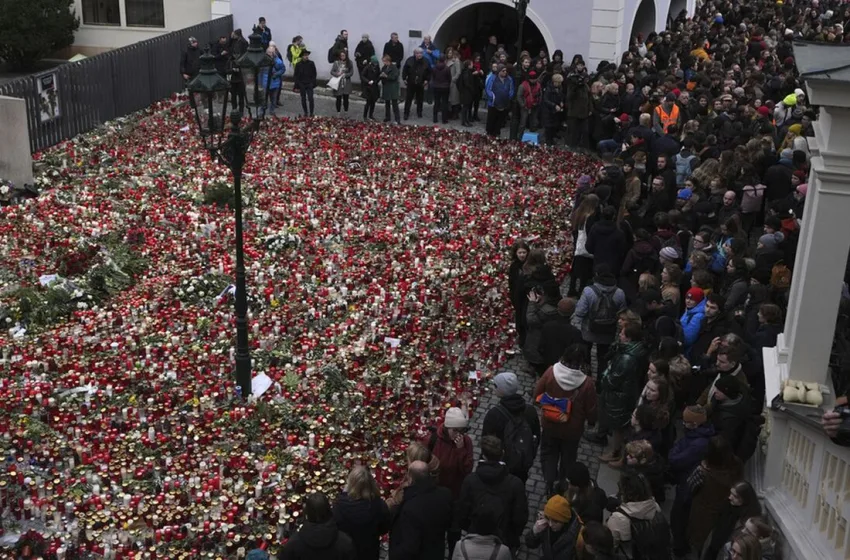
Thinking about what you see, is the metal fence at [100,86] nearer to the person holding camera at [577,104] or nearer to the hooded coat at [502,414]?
the person holding camera at [577,104]

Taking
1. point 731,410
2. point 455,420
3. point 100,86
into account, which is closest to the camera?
point 455,420

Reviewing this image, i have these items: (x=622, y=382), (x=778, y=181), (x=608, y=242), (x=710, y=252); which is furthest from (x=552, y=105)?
(x=622, y=382)

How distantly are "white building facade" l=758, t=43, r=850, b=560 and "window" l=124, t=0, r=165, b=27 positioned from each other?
2356 centimetres

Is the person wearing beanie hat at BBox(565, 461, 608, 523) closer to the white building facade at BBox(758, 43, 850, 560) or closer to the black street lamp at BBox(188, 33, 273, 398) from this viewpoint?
the white building facade at BBox(758, 43, 850, 560)

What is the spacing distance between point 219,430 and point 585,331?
3745 mm

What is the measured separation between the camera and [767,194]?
12875 millimetres

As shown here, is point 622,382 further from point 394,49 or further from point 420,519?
point 394,49

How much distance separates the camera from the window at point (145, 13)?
28.2m

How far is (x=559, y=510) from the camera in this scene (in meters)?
6.69

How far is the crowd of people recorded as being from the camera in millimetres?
6730

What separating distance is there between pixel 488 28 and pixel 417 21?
453cm

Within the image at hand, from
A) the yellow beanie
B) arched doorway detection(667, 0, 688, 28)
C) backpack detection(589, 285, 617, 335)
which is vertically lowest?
the yellow beanie

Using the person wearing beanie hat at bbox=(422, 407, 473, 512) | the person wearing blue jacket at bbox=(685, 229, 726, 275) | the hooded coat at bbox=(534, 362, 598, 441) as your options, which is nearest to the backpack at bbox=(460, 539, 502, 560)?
the person wearing beanie hat at bbox=(422, 407, 473, 512)

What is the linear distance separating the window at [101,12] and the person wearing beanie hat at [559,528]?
82.8 ft
